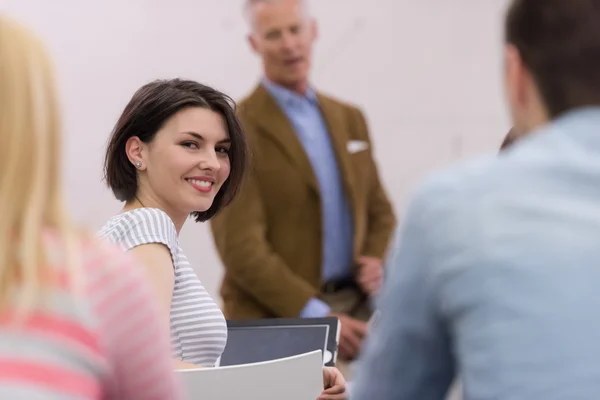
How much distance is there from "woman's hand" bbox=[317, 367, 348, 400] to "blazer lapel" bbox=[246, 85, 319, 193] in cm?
145

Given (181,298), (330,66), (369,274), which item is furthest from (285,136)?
(181,298)

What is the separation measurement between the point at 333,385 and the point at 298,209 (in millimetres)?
1473

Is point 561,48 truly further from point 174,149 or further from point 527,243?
point 174,149

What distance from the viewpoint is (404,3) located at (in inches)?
174

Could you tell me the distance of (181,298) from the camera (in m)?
1.97

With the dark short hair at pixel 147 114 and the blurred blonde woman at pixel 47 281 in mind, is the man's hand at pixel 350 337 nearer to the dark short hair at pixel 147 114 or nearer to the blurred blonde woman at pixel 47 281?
the dark short hair at pixel 147 114

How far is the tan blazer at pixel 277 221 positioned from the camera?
10.7 feet

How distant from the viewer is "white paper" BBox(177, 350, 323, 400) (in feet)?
5.51

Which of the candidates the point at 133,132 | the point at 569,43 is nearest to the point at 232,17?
the point at 133,132

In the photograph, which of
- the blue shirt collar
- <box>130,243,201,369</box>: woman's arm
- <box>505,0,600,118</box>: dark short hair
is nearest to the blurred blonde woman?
<box>505,0,600,118</box>: dark short hair

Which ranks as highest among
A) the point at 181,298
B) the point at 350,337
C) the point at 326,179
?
the point at 181,298

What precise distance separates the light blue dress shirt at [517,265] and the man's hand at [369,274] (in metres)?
2.38

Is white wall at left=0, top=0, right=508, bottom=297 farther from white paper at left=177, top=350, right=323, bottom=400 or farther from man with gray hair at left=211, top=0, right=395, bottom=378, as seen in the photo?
white paper at left=177, top=350, right=323, bottom=400

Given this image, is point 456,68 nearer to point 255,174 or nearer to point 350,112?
point 350,112
